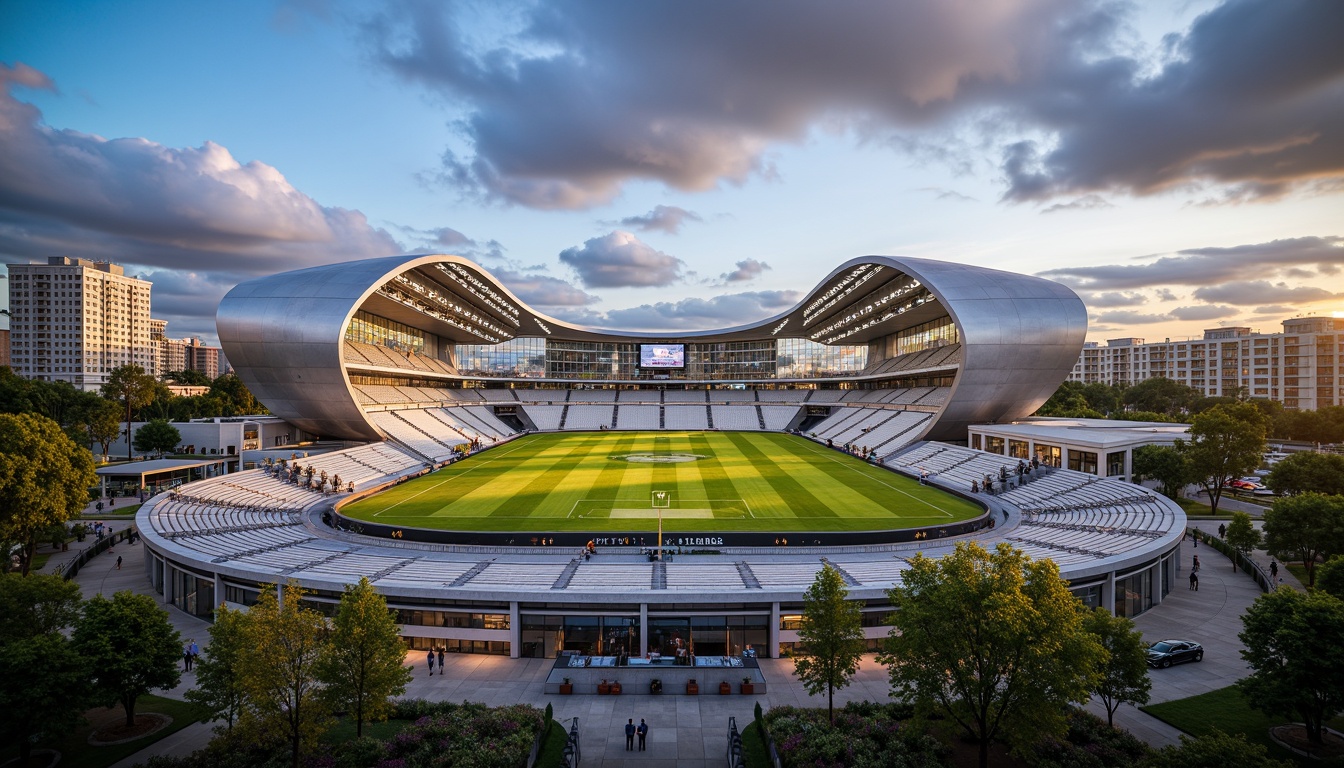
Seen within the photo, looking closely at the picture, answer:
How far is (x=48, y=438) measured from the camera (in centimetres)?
2711

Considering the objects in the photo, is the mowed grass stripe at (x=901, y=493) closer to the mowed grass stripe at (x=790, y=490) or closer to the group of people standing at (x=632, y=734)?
the mowed grass stripe at (x=790, y=490)

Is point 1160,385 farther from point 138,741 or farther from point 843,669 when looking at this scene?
point 138,741

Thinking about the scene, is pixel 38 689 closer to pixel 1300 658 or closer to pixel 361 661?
pixel 361 661

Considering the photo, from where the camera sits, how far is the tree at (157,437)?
53.6 metres

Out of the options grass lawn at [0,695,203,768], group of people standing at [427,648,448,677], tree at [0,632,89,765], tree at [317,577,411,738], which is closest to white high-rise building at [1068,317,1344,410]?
group of people standing at [427,648,448,677]

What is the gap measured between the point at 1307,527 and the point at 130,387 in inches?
3479

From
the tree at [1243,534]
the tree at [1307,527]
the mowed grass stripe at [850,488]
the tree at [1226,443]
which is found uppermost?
the tree at [1226,443]

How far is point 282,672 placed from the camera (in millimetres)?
12617

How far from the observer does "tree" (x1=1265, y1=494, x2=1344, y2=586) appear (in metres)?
22.7

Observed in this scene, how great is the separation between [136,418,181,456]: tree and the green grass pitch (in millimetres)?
27019

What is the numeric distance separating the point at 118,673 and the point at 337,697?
6087 mm

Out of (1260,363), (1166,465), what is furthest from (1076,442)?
(1260,363)

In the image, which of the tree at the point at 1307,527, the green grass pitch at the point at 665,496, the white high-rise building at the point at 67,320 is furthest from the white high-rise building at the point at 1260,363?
the white high-rise building at the point at 67,320

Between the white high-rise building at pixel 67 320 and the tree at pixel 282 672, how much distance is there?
159 metres
